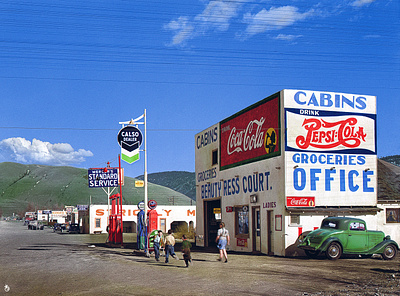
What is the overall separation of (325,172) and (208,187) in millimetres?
13020

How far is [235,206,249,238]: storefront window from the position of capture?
108ft

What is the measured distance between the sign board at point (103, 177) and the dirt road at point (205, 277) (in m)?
30.9

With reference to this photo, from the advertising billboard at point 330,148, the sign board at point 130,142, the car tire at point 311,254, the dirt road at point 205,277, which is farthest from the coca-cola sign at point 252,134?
the dirt road at point 205,277

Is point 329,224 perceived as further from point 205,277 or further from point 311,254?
point 205,277

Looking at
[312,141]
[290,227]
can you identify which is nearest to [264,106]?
[312,141]

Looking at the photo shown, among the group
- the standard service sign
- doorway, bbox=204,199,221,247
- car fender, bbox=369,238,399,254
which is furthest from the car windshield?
doorway, bbox=204,199,221,247

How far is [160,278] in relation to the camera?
18.6 meters

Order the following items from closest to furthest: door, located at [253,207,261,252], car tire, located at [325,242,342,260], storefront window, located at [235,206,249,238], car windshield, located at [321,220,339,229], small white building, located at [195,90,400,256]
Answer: car tire, located at [325,242,342,260], car windshield, located at [321,220,339,229], small white building, located at [195,90,400,256], door, located at [253,207,261,252], storefront window, located at [235,206,249,238]

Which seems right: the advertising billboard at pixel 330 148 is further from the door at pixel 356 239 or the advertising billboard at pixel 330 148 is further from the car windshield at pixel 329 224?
the door at pixel 356 239

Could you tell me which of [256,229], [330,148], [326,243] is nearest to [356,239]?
[326,243]

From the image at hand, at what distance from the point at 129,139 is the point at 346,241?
1404 centimetres

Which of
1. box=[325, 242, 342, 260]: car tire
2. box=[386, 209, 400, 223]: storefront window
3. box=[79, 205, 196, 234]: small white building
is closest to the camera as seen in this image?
box=[325, 242, 342, 260]: car tire

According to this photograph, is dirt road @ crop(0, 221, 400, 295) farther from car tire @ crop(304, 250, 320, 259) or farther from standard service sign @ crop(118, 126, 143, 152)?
standard service sign @ crop(118, 126, 143, 152)

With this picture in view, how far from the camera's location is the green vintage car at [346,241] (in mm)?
25172
